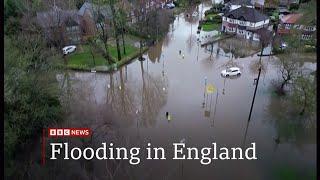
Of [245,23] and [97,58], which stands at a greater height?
[245,23]

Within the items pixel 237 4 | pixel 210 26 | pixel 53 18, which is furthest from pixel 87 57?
pixel 237 4

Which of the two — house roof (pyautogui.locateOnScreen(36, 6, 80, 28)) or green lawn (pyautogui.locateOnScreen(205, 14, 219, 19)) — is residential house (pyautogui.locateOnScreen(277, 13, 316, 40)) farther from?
house roof (pyautogui.locateOnScreen(36, 6, 80, 28))

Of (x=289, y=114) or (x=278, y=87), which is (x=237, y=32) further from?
(x=289, y=114)

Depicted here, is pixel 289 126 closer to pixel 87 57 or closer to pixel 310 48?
pixel 310 48

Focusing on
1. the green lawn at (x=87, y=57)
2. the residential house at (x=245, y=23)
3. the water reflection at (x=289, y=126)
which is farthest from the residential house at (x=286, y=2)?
the water reflection at (x=289, y=126)

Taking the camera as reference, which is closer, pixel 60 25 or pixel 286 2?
pixel 60 25

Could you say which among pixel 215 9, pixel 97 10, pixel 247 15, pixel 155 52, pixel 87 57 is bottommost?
pixel 155 52

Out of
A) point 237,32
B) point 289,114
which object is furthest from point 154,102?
point 237,32
